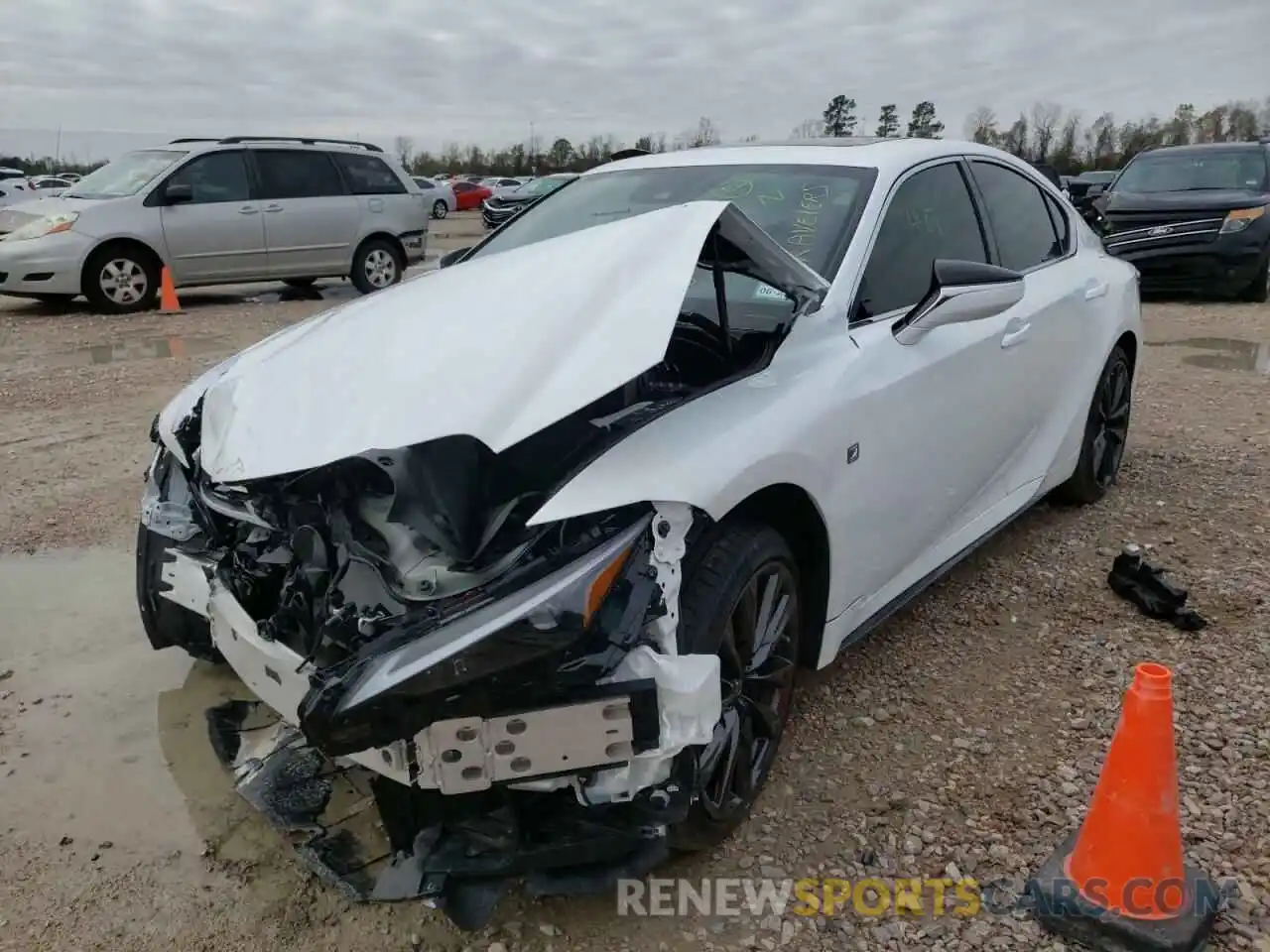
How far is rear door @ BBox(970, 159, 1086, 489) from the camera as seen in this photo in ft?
12.4

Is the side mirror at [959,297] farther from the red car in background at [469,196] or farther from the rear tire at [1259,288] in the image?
the red car in background at [469,196]

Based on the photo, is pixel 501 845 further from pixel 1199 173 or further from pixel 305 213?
pixel 1199 173

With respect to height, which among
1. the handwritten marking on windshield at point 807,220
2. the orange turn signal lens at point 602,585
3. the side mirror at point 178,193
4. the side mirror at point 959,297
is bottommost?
the orange turn signal lens at point 602,585

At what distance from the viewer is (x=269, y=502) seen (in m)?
2.43

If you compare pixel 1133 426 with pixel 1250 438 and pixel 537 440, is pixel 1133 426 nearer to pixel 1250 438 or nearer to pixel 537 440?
pixel 1250 438

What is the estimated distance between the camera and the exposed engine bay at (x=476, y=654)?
1.89 meters

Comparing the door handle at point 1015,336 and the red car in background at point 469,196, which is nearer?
the door handle at point 1015,336

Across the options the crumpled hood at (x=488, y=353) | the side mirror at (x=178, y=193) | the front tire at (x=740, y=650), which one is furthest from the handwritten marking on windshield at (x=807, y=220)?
the side mirror at (x=178, y=193)

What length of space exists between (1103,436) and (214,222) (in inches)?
371

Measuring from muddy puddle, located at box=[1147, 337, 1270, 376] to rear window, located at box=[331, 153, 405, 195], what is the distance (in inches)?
335

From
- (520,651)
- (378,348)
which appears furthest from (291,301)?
(520,651)

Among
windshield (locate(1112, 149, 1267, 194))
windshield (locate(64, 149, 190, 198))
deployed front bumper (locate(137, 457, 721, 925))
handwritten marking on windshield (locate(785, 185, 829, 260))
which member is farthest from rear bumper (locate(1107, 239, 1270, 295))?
deployed front bumper (locate(137, 457, 721, 925))

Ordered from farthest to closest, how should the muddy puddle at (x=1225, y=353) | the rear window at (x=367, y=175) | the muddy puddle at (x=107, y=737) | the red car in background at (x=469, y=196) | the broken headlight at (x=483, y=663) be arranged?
the red car in background at (x=469, y=196) < the rear window at (x=367, y=175) < the muddy puddle at (x=1225, y=353) < the muddy puddle at (x=107, y=737) < the broken headlight at (x=483, y=663)

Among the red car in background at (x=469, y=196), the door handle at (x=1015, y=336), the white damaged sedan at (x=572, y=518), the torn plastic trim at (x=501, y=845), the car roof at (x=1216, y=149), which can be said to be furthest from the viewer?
the red car in background at (x=469, y=196)
